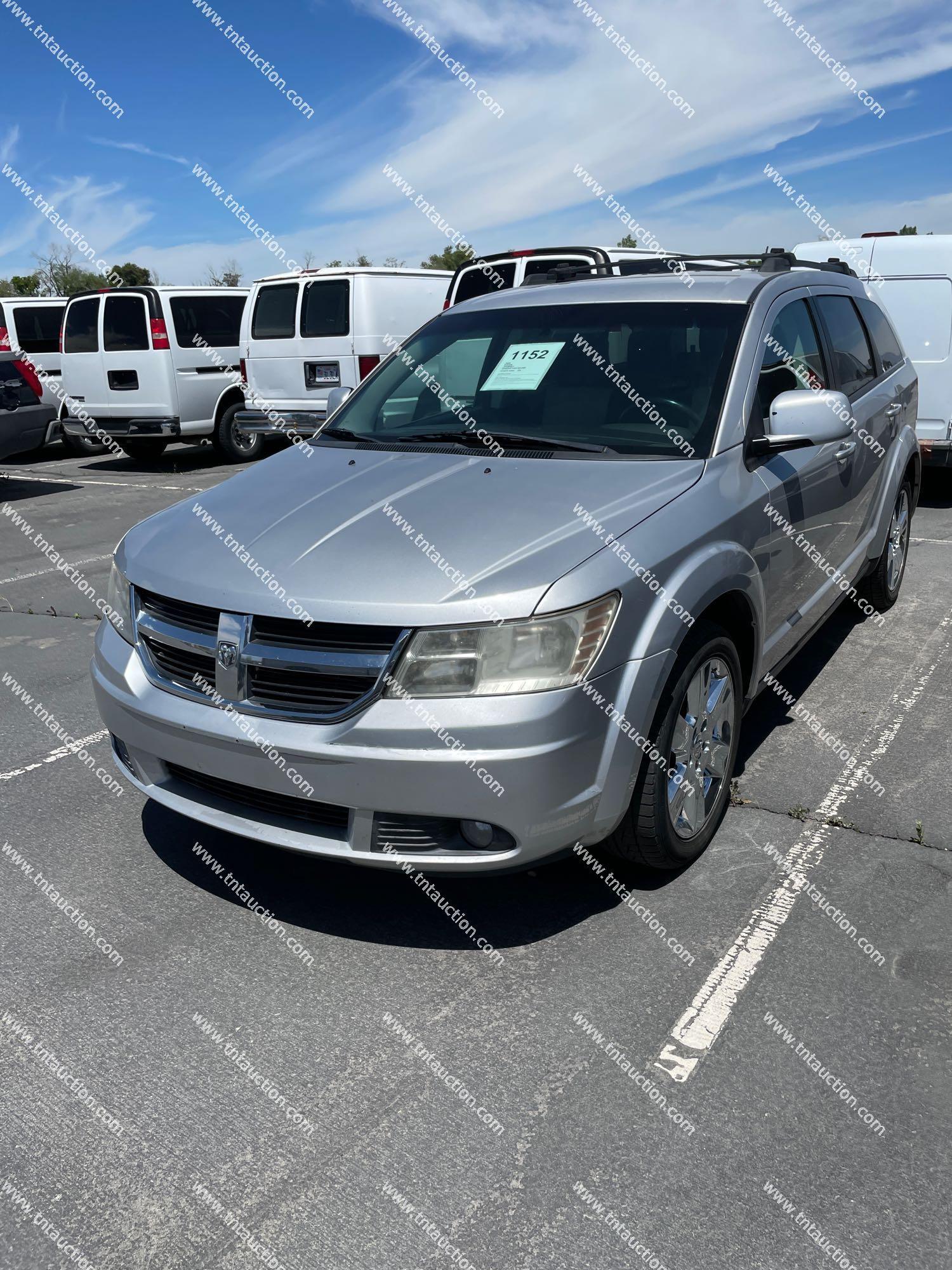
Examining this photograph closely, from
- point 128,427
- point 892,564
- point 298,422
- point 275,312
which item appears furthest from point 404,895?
point 128,427

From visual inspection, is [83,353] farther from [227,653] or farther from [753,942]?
[753,942]

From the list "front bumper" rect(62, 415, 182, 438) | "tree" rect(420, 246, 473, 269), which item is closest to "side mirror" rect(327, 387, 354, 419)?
"front bumper" rect(62, 415, 182, 438)

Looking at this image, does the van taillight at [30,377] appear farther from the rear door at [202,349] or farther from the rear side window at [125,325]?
the rear door at [202,349]

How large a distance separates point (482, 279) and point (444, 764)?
935cm

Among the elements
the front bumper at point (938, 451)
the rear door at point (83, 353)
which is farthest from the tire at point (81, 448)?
the front bumper at point (938, 451)

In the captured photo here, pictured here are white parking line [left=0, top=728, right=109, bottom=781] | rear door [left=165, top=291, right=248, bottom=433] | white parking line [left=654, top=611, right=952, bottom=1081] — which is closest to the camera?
white parking line [left=654, top=611, right=952, bottom=1081]

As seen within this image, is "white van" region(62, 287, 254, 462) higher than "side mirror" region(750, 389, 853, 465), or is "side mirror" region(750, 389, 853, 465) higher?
"side mirror" region(750, 389, 853, 465)

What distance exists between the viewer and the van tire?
49.8ft

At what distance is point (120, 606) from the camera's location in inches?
135

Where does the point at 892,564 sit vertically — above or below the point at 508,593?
below

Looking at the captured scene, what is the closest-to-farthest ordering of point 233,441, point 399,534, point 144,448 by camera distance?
1. point 399,534
2. point 233,441
3. point 144,448

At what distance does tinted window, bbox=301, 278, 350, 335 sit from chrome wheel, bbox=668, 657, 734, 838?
9434 millimetres

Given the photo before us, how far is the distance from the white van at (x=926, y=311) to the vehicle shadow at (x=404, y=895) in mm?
7419

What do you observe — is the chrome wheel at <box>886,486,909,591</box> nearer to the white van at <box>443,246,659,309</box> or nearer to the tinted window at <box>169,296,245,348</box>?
the white van at <box>443,246,659,309</box>
